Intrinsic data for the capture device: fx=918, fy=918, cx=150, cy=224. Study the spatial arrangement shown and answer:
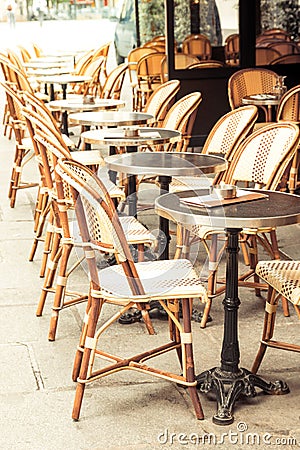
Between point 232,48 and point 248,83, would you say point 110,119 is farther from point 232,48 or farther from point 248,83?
point 232,48

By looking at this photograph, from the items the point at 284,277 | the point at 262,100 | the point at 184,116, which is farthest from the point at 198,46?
the point at 284,277

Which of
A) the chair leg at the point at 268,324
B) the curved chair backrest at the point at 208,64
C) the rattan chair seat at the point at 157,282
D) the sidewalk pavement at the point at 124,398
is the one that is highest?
the curved chair backrest at the point at 208,64

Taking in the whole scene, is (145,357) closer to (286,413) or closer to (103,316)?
(286,413)

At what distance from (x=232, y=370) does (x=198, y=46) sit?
645cm

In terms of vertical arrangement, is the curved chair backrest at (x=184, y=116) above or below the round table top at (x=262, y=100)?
above

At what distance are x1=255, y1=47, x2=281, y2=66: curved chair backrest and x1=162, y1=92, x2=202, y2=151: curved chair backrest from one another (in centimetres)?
368

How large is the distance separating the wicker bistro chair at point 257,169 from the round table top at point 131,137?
0.49 metres

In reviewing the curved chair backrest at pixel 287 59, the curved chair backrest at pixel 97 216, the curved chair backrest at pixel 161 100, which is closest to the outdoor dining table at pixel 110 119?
the curved chair backrest at pixel 161 100

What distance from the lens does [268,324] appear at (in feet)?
12.2

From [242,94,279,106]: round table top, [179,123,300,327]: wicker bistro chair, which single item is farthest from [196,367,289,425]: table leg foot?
[242,94,279,106]: round table top

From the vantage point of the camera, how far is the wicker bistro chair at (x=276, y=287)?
3422 millimetres

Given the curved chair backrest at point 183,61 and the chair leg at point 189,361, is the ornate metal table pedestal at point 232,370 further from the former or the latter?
the curved chair backrest at point 183,61

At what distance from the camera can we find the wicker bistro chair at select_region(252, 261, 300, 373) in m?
3.42

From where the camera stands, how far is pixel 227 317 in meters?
3.56
